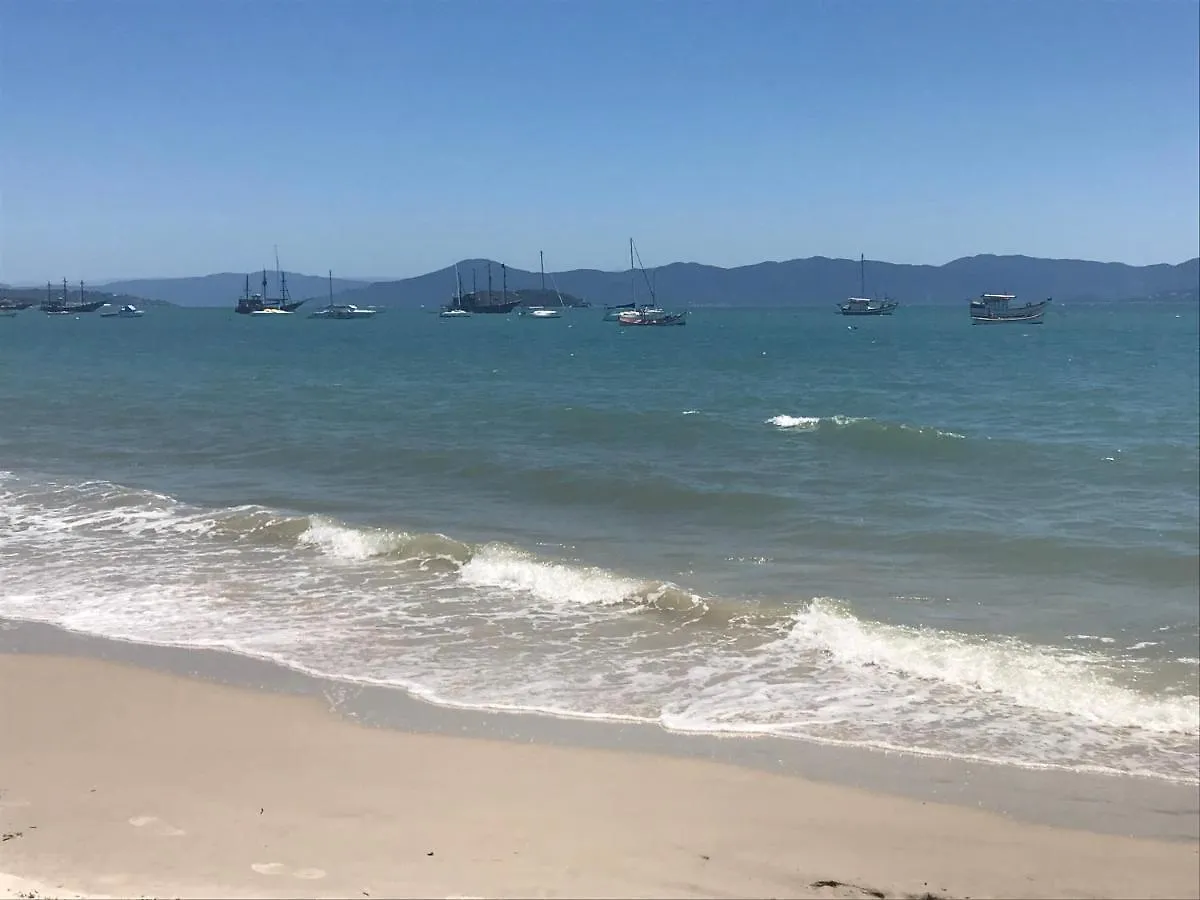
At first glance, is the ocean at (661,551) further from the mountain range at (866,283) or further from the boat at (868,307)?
the boat at (868,307)

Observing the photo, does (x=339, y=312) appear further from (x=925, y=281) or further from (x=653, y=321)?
(x=925, y=281)

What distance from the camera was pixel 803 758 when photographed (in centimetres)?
700

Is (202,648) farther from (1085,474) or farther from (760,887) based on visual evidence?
(1085,474)

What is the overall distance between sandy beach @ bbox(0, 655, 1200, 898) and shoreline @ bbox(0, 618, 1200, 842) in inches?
6.2

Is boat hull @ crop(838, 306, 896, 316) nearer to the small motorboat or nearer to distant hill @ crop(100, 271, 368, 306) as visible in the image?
the small motorboat

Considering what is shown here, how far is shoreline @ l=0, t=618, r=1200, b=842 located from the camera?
20.8 feet

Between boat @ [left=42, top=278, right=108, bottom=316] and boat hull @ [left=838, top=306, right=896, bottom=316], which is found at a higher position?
boat hull @ [left=838, top=306, right=896, bottom=316]

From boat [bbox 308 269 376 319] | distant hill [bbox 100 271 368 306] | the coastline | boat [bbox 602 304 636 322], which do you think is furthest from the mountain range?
boat [bbox 308 269 376 319]

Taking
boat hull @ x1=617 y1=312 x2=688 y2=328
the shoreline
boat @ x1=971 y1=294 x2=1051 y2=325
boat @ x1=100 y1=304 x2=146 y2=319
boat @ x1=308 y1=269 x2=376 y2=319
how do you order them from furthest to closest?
boat @ x1=308 y1=269 x2=376 y2=319 → boat hull @ x1=617 y1=312 x2=688 y2=328 → boat @ x1=971 y1=294 x2=1051 y2=325 → boat @ x1=100 y1=304 x2=146 y2=319 → the shoreline

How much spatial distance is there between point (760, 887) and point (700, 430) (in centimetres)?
1930

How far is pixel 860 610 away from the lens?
10.6 meters

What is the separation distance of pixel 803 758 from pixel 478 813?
8.02 feet

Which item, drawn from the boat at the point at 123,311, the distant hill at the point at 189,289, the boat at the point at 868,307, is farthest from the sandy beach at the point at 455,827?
the boat at the point at 868,307

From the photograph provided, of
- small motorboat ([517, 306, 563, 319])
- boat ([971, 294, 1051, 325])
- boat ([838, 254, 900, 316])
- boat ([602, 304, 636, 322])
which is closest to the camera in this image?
boat ([971, 294, 1051, 325])
